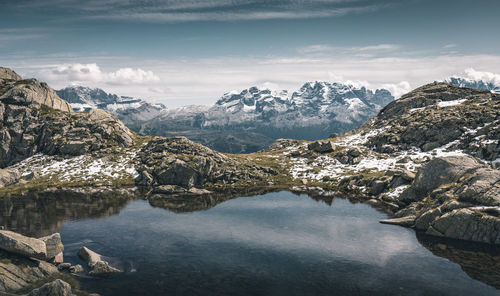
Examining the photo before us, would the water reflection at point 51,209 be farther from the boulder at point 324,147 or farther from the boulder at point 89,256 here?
the boulder at point 324,147

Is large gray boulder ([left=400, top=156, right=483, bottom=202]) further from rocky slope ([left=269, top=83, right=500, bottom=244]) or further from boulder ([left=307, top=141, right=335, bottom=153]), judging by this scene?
boulder ([left=307, top=141, right=335, bottom=153])

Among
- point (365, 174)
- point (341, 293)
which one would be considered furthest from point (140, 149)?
point (341, 293)

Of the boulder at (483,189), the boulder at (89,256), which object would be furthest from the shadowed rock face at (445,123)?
the boulder at (89,256)

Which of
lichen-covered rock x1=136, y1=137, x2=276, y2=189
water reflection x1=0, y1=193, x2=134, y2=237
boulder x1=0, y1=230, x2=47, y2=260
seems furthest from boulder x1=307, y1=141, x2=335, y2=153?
boulder x1=0, y1=230, x2=47, y2=260

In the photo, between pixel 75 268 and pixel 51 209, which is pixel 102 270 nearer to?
pixel 75 268

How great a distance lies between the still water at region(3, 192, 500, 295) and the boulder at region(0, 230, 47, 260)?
594 centimetres

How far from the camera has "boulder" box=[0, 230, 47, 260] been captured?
40.7 meters

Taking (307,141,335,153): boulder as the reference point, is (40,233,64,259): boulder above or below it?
below

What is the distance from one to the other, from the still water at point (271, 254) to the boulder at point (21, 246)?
5.94m

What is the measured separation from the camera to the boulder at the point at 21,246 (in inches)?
1601

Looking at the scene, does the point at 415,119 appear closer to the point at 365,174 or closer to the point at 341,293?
the point at 365,174

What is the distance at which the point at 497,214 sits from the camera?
55.3m

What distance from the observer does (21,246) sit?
135ft

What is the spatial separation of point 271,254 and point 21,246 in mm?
37031
